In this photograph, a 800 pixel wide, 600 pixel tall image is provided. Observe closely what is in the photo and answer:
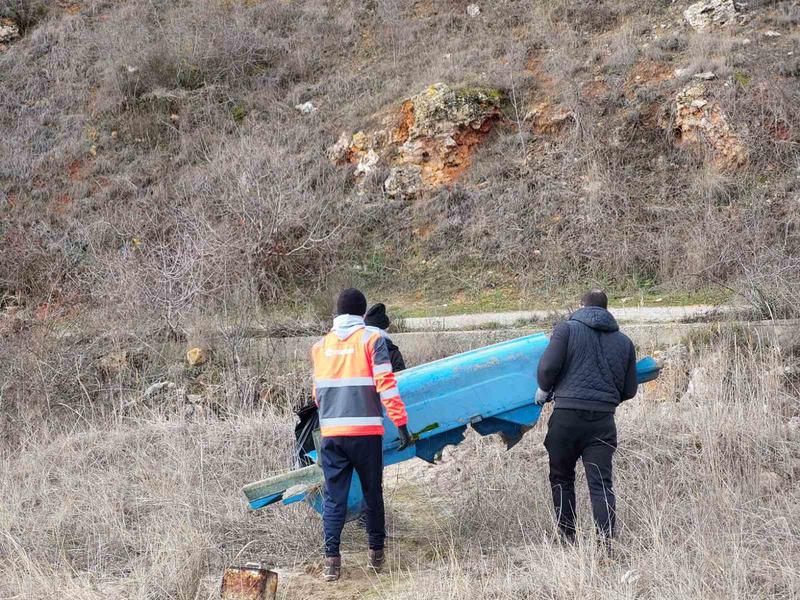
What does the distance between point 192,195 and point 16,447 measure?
1017 centimetres

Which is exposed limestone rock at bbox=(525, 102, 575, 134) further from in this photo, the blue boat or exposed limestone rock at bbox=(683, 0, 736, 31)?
the blue boat

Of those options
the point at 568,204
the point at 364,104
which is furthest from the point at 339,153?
the point at 568,204

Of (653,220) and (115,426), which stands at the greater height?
(653,220)

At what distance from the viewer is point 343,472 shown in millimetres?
4668

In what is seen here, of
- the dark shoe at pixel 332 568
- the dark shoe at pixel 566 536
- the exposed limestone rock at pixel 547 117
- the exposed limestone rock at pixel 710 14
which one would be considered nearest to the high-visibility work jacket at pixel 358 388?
the dark shoe at pixel 332 568

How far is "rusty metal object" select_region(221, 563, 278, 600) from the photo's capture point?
4078mm

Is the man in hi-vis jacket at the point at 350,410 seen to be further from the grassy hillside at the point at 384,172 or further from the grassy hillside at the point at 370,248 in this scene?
the grassy hillside at the point at 384,172

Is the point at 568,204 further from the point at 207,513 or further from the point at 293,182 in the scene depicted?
the point at 207,513

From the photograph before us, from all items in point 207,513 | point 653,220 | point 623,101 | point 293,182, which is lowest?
point 207,513

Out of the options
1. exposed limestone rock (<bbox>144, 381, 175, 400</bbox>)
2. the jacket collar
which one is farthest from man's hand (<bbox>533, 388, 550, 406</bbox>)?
exposed limestone rock (<bbox>144, 381, 175, 400</bbox>)

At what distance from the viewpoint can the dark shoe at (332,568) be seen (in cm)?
470

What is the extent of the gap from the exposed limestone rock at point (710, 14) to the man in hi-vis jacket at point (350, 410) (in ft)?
52.5

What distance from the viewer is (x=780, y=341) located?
800 centimetres

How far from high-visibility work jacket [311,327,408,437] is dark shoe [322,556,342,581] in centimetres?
74
